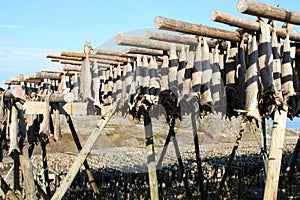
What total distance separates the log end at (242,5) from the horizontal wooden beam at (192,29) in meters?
0.59

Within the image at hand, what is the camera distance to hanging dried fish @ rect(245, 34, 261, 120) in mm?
3379

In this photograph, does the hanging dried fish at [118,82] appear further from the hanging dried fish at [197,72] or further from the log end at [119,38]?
the log end at [119,38]

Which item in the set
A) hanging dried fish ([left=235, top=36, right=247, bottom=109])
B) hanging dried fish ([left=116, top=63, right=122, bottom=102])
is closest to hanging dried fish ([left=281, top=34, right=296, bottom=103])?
hanging dried fish ([left=235, top=36, right=247, bottom=109])

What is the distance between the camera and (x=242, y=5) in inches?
101

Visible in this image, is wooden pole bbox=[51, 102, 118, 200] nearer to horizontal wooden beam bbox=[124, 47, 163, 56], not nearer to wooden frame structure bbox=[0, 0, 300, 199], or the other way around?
wooden frame structure bbox=[0, 0, 300, 199]

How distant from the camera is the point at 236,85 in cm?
403

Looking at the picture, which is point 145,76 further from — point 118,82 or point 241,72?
point 241,72

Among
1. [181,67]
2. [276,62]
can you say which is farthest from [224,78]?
[276,62]

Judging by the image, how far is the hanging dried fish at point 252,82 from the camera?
11.1 ft

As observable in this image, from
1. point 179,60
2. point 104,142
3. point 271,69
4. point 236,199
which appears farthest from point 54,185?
point 104,142

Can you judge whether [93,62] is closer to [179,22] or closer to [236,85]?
[236,85]

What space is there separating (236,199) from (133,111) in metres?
5.39

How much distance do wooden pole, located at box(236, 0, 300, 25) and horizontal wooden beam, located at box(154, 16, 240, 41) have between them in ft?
1.95

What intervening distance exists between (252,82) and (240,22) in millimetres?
590
